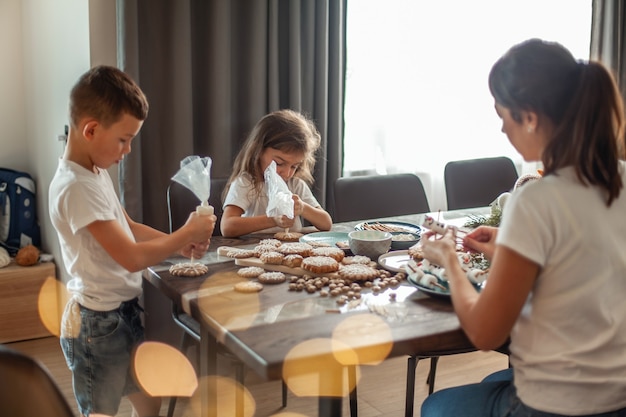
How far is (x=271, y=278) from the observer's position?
5.68 ft

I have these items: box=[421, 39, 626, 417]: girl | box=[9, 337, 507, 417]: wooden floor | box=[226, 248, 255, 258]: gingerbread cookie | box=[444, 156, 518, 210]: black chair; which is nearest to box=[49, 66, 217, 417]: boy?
box=[226, 248, 255, 258]: gingerbread cookie

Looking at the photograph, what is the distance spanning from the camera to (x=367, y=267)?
1828mm

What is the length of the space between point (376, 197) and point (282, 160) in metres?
0.51

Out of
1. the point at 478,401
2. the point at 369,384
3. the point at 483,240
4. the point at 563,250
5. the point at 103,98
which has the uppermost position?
the point at 103,98

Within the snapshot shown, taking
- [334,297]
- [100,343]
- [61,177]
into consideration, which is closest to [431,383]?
[334,297]

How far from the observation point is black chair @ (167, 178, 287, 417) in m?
2.27

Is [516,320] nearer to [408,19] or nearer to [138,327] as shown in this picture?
[138,327]

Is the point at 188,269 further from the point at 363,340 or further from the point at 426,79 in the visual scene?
the point at 426,79

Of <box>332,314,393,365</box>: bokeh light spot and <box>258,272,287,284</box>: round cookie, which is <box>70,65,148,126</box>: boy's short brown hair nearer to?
<box>258,272,287,284</box>: round cookie

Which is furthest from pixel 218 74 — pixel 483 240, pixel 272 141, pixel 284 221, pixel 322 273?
pixel 483 240

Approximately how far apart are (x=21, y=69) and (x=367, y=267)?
2.83 meters

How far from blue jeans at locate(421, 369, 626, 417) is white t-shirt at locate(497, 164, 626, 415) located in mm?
127

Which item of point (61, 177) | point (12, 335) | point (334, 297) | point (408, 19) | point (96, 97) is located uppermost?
point (408, 19)

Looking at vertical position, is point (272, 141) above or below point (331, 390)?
above
